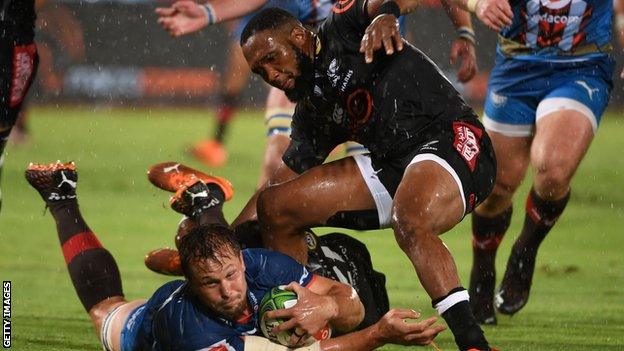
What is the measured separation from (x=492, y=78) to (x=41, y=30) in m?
13.6

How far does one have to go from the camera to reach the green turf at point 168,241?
691 cm

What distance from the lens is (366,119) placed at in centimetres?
609

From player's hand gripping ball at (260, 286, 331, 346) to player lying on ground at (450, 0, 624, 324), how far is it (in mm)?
2178

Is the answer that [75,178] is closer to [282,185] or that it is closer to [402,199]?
[282,185]

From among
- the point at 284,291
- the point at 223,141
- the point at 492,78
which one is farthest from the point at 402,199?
the point at 223,141

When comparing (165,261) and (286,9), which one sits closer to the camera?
(165,261)

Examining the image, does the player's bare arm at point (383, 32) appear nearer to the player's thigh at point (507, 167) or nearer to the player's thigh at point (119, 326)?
the player's thigh at point (119, 326)

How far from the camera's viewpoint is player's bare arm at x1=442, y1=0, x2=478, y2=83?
7484 millimetres

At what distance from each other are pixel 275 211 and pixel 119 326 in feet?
3.19

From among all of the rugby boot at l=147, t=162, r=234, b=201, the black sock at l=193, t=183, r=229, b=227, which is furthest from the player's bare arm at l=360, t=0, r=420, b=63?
the rugby boot at l=147, t=162, r=234, b=201

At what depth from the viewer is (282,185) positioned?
6.11 metres

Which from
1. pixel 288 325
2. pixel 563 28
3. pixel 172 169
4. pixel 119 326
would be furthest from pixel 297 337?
pixel 563 28

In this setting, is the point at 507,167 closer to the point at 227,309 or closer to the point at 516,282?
the point at 516,282

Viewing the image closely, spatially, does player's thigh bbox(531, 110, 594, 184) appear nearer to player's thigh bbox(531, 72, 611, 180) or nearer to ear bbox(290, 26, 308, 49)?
player's thigh bbox(531, 72, 611, 180)
